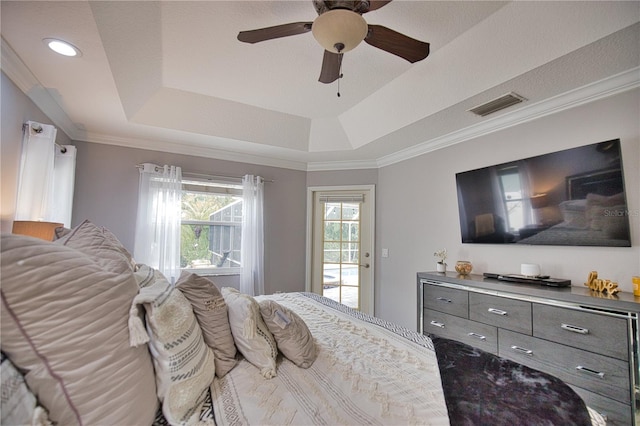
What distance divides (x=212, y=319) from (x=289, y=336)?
1.15 ft

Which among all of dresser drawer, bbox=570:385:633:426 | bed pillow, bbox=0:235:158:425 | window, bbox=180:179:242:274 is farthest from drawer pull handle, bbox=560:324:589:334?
window, bbox=180:179:242:274

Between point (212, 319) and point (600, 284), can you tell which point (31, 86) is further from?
point (600, 284)

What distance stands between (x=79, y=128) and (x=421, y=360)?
3.95m

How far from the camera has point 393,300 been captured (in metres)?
3.90

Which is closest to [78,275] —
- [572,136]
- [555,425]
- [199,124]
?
[555,425]

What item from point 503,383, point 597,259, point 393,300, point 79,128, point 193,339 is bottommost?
point 393,300

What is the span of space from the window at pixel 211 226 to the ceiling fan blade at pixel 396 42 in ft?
9.36

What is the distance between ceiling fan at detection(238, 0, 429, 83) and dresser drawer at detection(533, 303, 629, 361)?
74.2 inches

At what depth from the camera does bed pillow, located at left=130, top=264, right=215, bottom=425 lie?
35.3 inches

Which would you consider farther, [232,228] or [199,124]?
[232,228]

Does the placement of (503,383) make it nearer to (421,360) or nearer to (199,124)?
(421,360)

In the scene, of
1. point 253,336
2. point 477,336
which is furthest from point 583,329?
point 253,336

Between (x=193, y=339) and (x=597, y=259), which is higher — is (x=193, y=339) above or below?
below

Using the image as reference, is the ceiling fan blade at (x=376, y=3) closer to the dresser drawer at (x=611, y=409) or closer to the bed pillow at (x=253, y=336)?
the bed pillow at (x=253, y=336)
